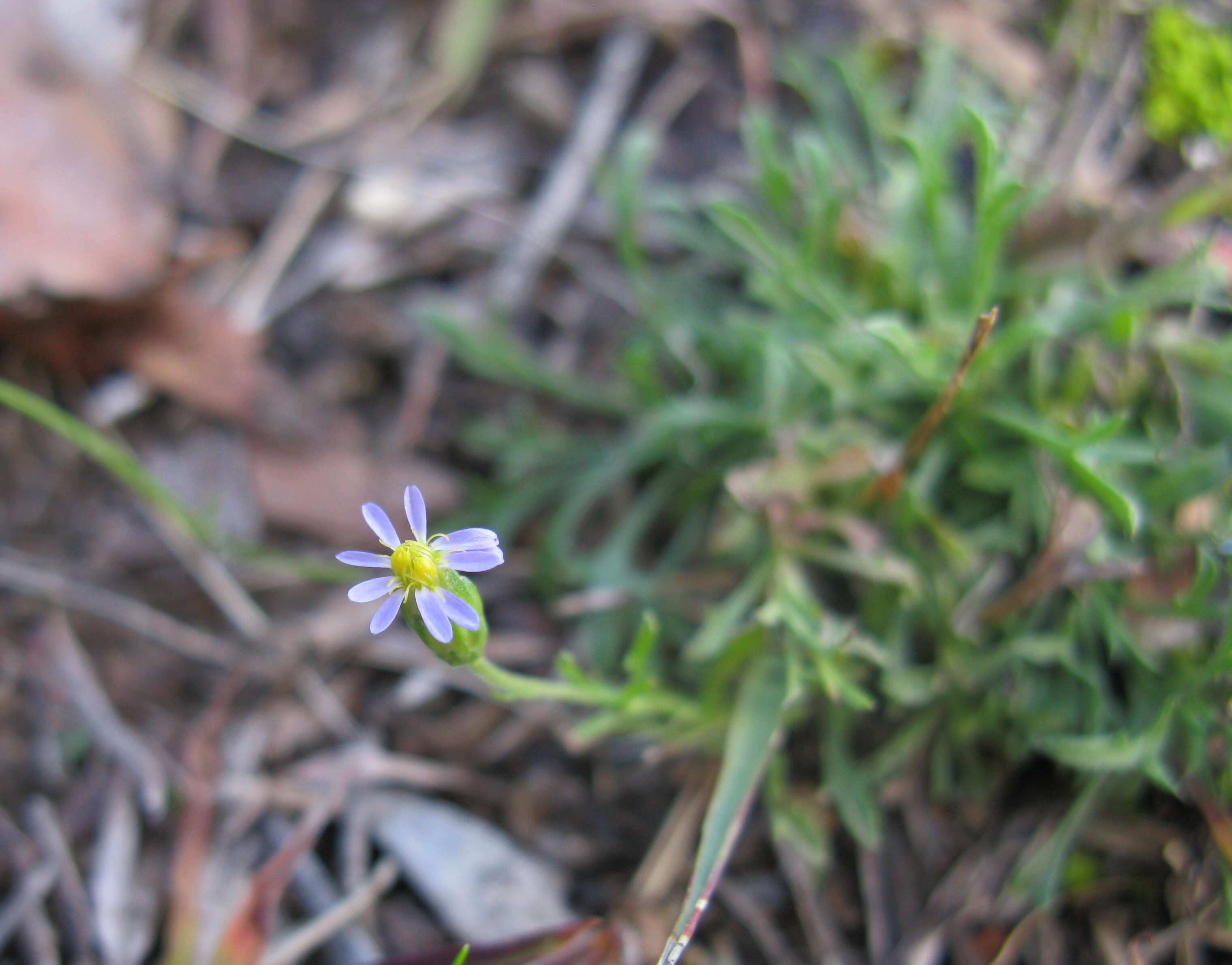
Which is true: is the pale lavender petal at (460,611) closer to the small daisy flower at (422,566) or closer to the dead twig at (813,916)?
the small daisy flower at (422,566)

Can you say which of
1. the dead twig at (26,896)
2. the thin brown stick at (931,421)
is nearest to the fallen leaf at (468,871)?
the dead twig at (26,896)

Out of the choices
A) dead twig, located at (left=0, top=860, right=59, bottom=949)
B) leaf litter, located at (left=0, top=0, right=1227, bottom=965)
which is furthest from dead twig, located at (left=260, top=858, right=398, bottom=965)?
dead twig, located at (left=0, top=860, right=59, bottom=949)

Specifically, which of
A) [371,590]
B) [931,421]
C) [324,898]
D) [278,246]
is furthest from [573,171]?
[324,898]

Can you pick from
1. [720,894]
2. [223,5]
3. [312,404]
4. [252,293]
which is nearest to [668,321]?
[312,404]

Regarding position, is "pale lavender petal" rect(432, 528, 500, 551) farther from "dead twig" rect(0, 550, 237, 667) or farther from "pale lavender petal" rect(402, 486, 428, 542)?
"dead twig" rect(0, 550, 237, 667)

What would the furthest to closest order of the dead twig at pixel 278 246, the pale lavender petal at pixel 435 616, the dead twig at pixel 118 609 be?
the dead twig at pixel 278 246
the dead twig at pixel 118 609
the pale lavender petal at pixel 435 616

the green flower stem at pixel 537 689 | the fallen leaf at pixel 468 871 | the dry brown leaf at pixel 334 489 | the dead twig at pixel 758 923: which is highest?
the green flower stem at pixel 537 689
